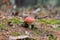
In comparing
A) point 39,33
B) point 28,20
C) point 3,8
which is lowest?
point 39,33

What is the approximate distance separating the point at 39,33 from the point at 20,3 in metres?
13.0

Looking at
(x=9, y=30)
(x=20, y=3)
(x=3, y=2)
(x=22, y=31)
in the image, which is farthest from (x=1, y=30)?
(x=20, y=3)

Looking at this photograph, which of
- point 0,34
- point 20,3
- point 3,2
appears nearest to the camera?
point 0,34

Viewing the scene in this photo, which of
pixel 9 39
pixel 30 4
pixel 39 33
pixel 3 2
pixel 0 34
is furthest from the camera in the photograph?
pixel 30 4

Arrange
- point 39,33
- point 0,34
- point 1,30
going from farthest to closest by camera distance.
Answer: point 39,33 → point 1,30 → point 0,34

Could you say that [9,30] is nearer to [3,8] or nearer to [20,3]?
[3,8]

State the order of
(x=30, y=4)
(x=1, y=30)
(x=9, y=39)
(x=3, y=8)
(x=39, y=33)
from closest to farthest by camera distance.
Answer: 1. (x=9, y=39)
2. (x=1, y=30)
3. (x=39, y=33)
4. (x=3, y=8)
5. (x=30, y=4)

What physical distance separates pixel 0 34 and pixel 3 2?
20.2 feet

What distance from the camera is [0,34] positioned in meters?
5.89

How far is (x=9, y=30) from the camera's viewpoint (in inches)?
254

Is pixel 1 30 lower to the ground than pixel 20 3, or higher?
lower

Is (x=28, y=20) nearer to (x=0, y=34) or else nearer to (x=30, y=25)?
(x=30, y=25)

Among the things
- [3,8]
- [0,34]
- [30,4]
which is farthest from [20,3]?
[0,34]

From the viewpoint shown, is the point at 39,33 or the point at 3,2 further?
the point at 3,2
